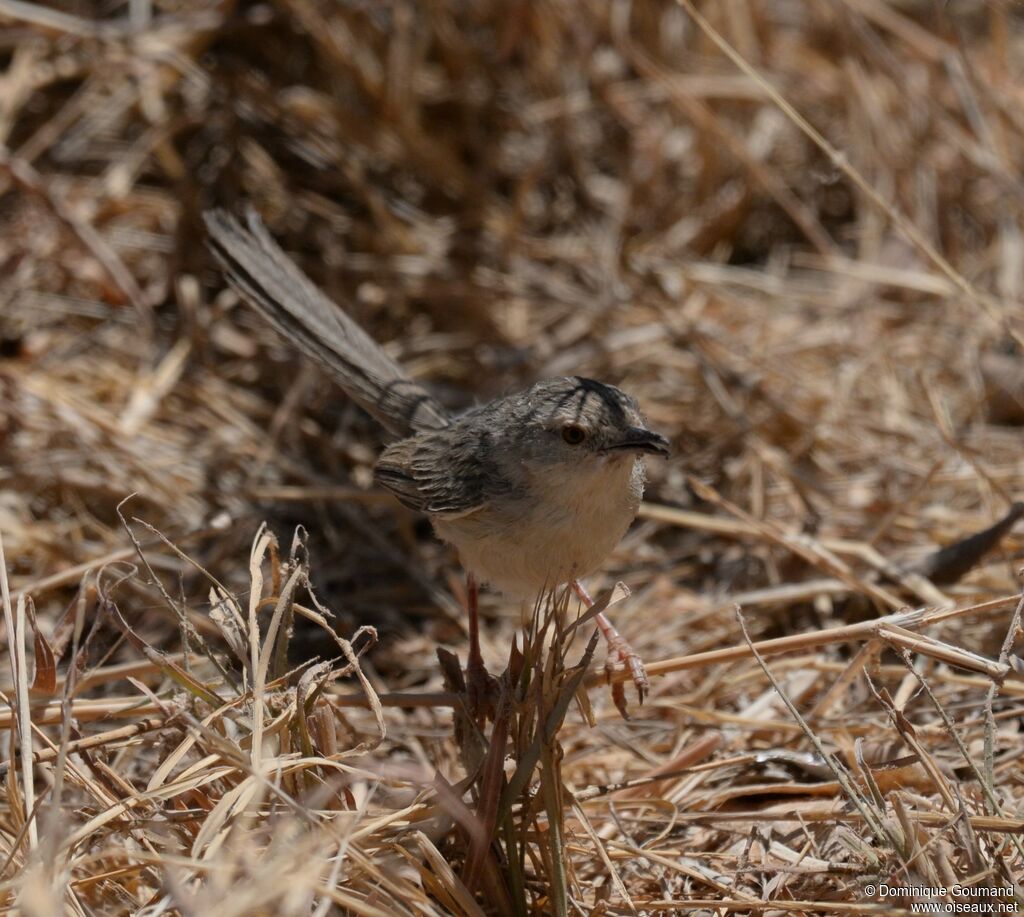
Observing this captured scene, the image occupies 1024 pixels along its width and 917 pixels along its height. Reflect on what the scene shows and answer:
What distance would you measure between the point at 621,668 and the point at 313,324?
1886 mm

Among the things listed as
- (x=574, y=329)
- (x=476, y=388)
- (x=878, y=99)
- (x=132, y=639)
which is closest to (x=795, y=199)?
(x=878, y=99)

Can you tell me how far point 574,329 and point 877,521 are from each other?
6.63 feet

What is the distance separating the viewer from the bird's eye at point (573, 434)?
3723mm

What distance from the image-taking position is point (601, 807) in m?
3.62

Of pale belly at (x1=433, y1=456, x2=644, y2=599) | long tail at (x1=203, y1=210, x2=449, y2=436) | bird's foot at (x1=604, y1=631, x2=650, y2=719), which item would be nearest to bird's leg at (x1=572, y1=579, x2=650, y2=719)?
bird's foot at (x1=604, y1=631, x2=650, y2=719)

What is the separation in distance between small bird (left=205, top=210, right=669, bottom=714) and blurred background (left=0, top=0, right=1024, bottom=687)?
759 millimetres

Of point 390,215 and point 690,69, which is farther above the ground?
point 690,69

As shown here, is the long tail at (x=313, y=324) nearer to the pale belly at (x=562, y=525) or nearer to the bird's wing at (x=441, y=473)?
the bird's wing at (x=441, y=473)

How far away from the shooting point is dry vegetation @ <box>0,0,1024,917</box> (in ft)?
10.0

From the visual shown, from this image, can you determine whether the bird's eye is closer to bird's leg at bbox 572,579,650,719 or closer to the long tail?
bird's leg at bbox 572,579,650,719

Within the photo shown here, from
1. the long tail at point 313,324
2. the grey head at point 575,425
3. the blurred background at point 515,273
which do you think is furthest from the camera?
the blurred background at point 515,273

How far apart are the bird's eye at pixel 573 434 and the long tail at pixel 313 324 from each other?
103 centimetres

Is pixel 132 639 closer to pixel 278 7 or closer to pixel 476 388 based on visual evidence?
pixel 476 388

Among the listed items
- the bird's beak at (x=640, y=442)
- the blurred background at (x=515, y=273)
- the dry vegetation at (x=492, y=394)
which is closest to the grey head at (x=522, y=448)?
the bird's beak at (x=640, y=442)
